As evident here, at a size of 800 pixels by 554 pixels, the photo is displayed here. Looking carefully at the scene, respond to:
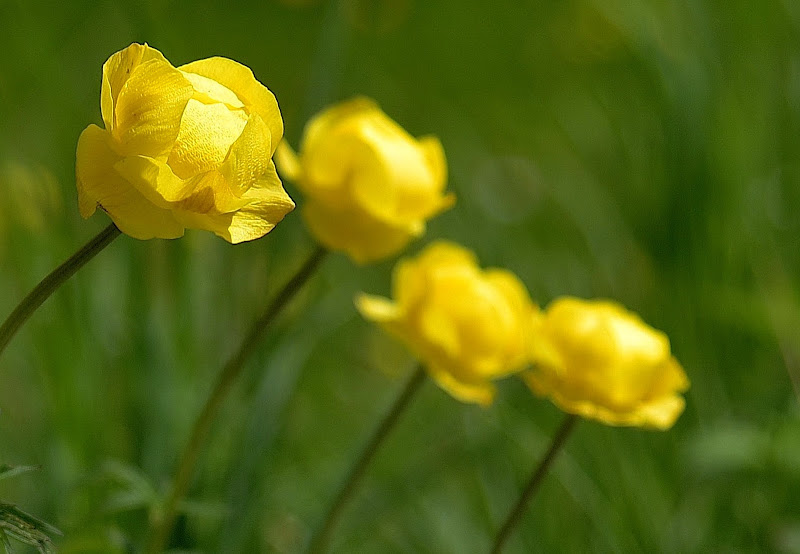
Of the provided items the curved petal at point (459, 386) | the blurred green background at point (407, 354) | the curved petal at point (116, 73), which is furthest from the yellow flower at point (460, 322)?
the curved petal at point (116, 73)

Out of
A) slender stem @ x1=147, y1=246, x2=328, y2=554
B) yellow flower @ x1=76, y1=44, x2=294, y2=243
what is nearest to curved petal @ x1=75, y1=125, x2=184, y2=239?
yellow flower @ x1=76, y1=44, x2=294, y2=243

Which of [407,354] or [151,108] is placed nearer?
[151,108]

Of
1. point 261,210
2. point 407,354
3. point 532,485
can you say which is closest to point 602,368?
point 532,485

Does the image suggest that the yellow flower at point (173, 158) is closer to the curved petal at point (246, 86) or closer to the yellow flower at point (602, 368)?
the curved petal at point (246, 86)

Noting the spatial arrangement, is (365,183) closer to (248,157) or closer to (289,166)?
(289,166)

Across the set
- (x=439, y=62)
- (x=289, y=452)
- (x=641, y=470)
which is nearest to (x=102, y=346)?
(x=289, y=452)

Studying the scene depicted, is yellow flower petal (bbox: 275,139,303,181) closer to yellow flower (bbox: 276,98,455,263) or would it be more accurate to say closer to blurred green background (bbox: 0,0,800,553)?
yellow flower (bbox: 276,98,455,263)
